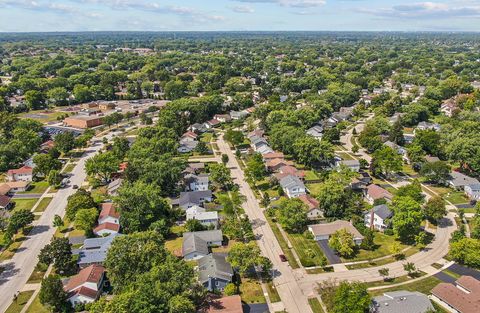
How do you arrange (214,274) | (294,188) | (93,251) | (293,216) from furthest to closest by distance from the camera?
(294,188) → (293,216) → (93,251) → (214,274)

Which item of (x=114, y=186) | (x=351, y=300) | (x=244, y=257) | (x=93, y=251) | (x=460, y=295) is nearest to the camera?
(x=351, y=300)

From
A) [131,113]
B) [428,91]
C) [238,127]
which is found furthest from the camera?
[428,91]

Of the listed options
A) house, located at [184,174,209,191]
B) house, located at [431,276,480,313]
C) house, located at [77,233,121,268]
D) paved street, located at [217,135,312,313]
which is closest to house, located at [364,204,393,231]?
house, located at [431,276,480,313]

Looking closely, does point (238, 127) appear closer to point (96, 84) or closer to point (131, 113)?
point (131, 113)

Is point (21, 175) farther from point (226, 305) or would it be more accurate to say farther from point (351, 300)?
point (351, 300)

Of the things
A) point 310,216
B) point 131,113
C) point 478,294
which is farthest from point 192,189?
point 131,113

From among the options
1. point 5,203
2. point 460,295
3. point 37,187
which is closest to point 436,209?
point 460,295

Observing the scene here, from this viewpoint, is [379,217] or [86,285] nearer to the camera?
[86,285]
